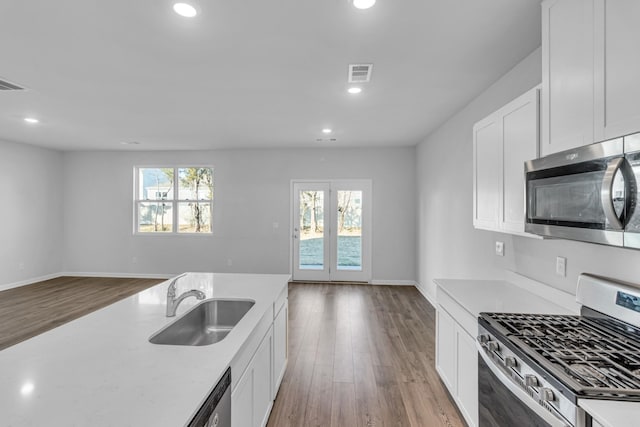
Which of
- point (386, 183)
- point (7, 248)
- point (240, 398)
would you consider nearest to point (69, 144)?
point (7, 248)

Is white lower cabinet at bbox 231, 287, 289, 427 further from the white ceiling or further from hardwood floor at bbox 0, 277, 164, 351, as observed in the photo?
hardwood floor at bbox 0, 277, 164, 351

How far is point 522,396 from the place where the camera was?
125 centimetres

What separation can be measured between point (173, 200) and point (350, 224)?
3.74 metres

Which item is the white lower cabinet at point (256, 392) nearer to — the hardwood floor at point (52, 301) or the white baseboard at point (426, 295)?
the hardwood floor at point (52, 301)

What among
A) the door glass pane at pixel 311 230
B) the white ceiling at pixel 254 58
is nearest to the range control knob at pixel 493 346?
the white ceiling at pixel 254 58

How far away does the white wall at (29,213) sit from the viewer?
5641 mm

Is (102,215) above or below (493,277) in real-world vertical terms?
above

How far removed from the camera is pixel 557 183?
1.52 meters

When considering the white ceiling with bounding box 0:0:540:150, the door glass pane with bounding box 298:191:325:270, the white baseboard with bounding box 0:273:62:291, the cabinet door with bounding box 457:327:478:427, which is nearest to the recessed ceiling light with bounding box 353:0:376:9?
the white ceiling with bounding box 0:0:540:150

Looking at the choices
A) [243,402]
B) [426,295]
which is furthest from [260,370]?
[426,295]

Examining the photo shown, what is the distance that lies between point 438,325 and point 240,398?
1.76m

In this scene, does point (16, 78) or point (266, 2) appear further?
point (16, 78)

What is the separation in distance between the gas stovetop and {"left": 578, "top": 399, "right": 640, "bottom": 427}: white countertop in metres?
0.02

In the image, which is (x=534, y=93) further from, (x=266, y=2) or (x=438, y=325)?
(x=438, y=325)
